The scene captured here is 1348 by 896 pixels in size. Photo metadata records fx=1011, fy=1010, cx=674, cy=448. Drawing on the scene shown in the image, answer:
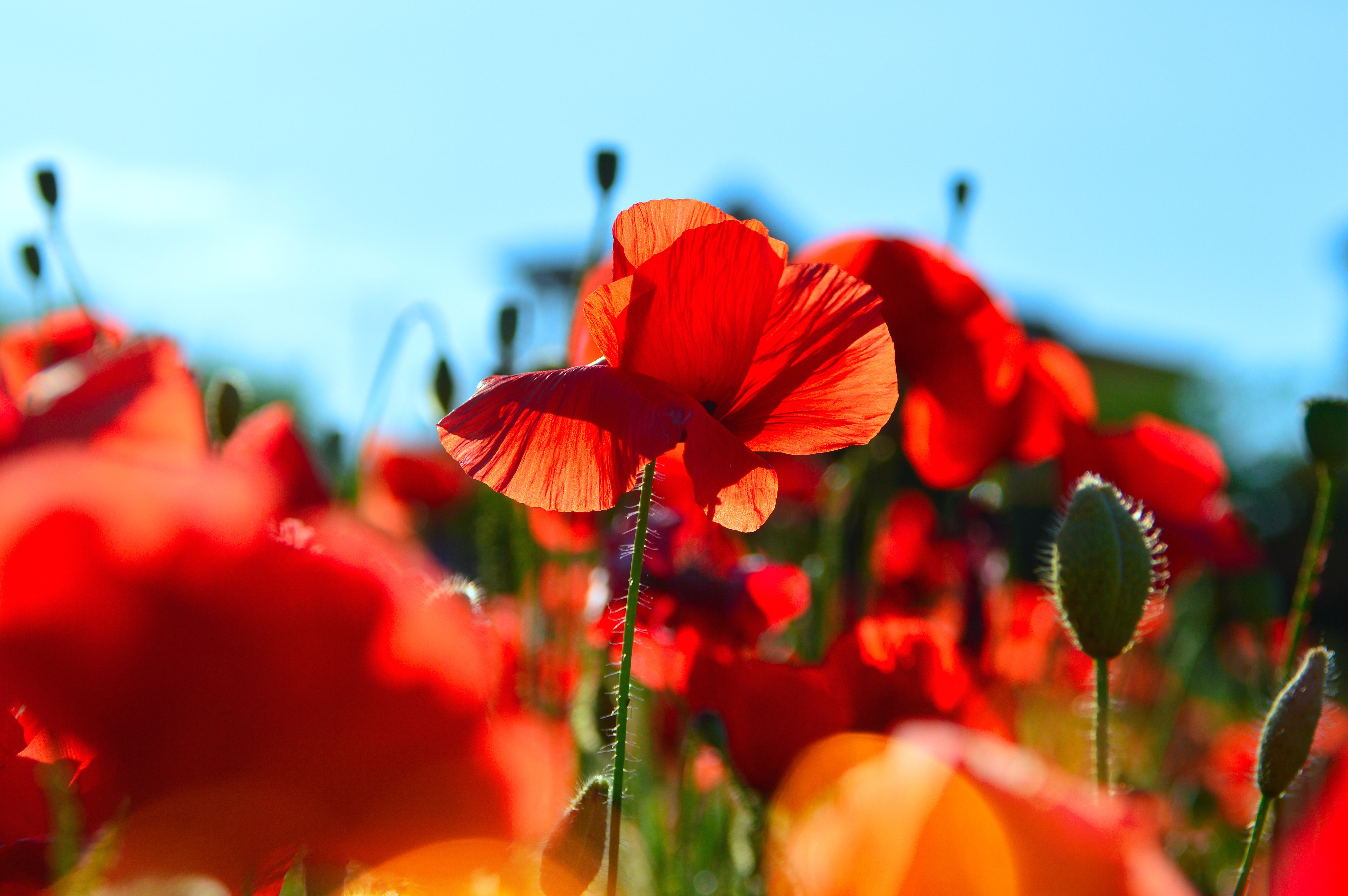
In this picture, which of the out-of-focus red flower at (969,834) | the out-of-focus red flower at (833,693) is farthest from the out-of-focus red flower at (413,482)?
the out-of-focus red flower at (969,834)

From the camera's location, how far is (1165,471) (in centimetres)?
74

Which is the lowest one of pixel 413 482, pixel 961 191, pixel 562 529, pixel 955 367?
pixel 413 482

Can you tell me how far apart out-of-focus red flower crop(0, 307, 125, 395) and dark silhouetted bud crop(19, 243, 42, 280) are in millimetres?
57

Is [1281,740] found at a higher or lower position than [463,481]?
higher

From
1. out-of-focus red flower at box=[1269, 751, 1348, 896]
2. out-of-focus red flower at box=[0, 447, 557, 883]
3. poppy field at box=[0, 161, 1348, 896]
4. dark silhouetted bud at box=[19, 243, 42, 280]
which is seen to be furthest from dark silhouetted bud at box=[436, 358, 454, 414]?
out-of-focus red flower at box=[1269, 751, 1348, 896]

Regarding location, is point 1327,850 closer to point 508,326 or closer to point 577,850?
point 577,850

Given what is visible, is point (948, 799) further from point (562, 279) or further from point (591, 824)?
point (562, 279)

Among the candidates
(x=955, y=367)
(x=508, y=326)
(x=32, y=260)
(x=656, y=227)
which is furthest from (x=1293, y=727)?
(x=32, y=260)

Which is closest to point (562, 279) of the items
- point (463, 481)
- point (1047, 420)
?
point (463, 481)

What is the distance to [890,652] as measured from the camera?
47cm

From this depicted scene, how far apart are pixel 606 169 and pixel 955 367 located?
0.27 meters

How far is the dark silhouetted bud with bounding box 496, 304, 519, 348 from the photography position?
0.70 metres

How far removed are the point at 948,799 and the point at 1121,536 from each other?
0.19m

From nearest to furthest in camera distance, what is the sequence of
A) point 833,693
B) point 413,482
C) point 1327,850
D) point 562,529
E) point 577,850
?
point 1327,850 < point 577,850 < point 833,693 < point 562,529 < point 413,482
